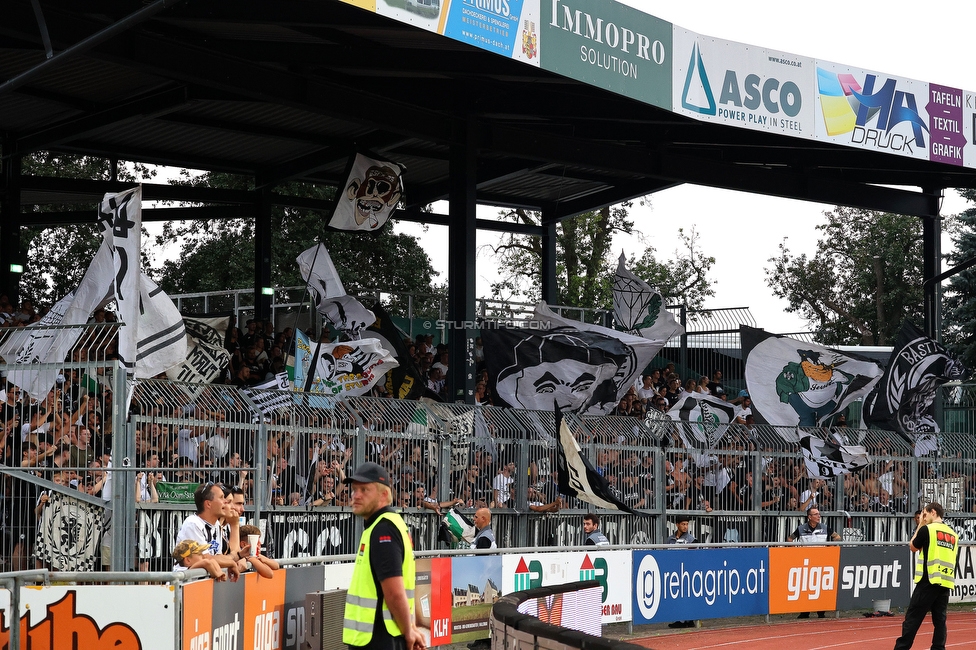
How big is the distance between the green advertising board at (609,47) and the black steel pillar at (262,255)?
→ 1018 cm

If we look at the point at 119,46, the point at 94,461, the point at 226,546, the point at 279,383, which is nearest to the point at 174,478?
the point at 94,461

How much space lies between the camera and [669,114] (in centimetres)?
2361

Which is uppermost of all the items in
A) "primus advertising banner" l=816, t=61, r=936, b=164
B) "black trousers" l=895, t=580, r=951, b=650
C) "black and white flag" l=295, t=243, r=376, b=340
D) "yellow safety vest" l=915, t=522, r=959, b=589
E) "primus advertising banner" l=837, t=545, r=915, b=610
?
"primus advertising banner" l=816, t=61, r=936, b=164

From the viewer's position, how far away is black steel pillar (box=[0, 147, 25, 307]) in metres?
25.0

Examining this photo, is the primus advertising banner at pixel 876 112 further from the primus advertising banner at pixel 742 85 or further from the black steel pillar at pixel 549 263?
the black steel pillar at pixel 549 263

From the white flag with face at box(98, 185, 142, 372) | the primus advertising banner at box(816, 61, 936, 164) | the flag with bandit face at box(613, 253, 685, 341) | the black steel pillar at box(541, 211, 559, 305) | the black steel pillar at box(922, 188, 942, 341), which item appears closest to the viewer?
the white flag with face at box(98, 185, 142, 372)

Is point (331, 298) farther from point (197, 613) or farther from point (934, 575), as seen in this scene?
point (197, 613)

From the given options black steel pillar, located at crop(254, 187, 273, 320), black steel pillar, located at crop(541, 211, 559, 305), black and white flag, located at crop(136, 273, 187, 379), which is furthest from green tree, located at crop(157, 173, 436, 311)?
black and white flag, located at crop(136, 273, 187, 379)

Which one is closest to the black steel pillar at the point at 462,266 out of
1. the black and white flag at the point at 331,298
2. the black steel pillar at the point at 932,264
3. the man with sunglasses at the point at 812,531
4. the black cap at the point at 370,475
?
the black and white flag at the point at 331,298

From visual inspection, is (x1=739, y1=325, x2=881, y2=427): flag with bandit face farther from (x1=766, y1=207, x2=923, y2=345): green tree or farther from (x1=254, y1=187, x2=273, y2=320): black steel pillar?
(x1=766, y1=207, x2=923, y2=345): green tree

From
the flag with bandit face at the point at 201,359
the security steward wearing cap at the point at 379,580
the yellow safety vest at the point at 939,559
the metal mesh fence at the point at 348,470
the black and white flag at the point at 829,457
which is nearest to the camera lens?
the security steward wearing cap at the point at 379,580

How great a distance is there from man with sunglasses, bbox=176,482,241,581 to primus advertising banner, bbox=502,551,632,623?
6.73m

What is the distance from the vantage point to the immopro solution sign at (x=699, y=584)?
19.4 m

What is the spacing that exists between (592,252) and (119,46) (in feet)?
125
